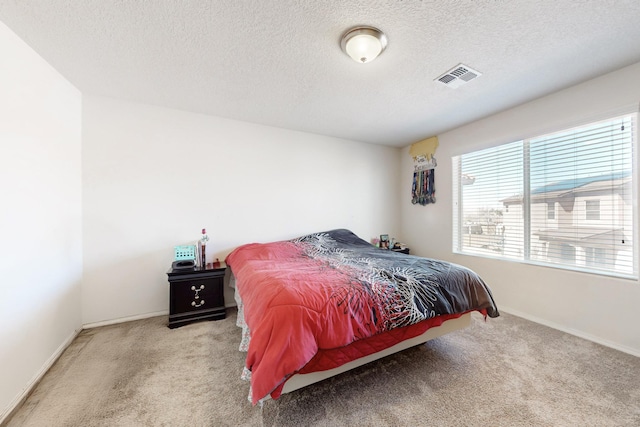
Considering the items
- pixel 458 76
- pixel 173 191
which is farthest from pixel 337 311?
pixel 173 191

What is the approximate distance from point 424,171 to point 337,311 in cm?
311

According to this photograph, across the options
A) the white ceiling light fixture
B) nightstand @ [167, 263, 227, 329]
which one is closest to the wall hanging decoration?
the white ceiling light fixture

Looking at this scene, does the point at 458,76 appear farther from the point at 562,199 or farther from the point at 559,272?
the point at 559,272

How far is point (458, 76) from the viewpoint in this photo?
200 centimetres

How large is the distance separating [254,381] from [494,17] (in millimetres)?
2458

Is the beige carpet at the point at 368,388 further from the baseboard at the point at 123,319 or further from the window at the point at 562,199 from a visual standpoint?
the window at the point at 562,199

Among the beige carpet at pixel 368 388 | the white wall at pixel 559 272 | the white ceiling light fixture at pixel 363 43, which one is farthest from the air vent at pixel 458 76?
the beige carpet at pixel 368 388

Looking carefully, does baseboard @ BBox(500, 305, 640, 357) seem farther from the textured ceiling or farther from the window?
the textured ceiling

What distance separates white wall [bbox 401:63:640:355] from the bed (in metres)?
1.01

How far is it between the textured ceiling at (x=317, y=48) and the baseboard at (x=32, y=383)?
229cm

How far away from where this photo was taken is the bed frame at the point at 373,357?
128 cm

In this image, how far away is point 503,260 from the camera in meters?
2.73

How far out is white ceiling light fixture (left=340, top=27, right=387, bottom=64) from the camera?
1.50 meters

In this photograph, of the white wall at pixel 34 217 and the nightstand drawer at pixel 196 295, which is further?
the nightstand drawer at pixel 196 295
